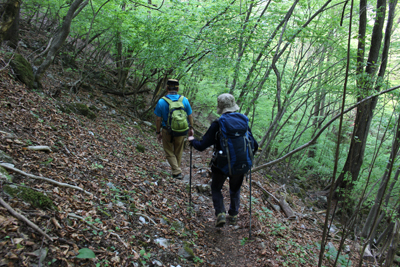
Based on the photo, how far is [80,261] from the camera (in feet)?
7.16

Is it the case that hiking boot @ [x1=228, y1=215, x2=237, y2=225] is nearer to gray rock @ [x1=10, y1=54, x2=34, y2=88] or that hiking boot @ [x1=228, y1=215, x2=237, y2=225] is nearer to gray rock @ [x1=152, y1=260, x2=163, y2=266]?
gray rock @ [x1=152, y1=260, x2=163, y2=266]

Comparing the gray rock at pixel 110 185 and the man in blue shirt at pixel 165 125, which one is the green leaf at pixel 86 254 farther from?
the man in blue shirt at pixel 165 125

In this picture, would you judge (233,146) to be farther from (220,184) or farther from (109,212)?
(109,212)

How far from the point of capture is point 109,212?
322 centimetres

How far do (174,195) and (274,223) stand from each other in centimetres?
239

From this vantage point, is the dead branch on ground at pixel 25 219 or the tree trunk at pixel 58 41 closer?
the dead branch on ground at pixel 25 219

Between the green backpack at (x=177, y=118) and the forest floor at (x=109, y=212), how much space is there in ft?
4.28

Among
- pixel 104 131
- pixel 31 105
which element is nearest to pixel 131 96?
pixel 104 131

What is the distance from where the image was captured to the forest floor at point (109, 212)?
2.34 m

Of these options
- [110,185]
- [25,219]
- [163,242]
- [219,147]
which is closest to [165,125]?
[219,147]

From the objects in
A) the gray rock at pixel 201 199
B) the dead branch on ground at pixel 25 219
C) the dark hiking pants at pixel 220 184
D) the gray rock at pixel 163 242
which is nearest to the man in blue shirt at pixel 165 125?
the gray rock at pixel 201 199

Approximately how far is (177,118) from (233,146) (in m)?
1.83

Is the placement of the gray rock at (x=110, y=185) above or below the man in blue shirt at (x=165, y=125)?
below

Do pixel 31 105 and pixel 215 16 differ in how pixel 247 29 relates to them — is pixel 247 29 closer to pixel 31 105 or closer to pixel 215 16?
pixel 215 16
